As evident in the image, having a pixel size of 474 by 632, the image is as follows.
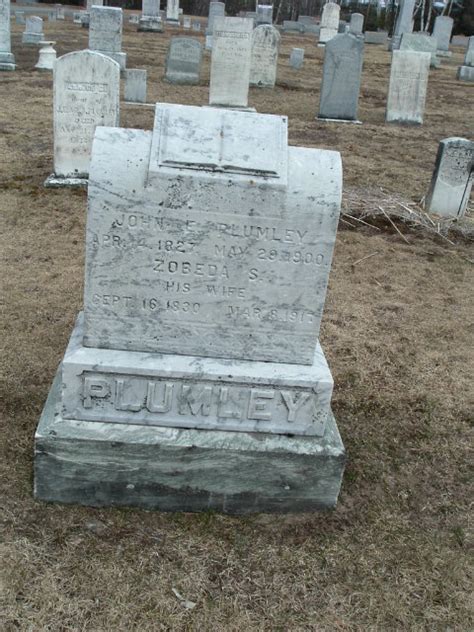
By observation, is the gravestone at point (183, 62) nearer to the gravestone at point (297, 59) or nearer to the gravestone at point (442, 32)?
the gravestone at point (297, 59)

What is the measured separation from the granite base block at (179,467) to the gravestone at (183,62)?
46.9 feet

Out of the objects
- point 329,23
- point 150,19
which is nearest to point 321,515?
point 150,19

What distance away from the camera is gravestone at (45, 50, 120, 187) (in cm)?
754

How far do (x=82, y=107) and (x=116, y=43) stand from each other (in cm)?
979

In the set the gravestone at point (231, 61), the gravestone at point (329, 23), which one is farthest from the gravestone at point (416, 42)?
the gravestone at point (329, 23)

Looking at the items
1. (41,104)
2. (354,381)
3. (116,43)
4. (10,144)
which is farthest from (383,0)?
(354,381)

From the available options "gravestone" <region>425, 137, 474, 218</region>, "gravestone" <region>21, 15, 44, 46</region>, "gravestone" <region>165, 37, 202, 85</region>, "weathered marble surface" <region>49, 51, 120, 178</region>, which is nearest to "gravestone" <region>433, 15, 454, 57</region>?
"gravestone" <region>165, 37, 202, 85</region>

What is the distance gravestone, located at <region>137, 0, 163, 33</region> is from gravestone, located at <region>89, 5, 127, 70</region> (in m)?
11.4

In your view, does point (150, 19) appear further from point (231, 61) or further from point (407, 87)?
point (407, 87)

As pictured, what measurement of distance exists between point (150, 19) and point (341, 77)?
1645 cm

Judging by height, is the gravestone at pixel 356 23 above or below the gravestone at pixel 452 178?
above

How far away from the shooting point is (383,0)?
4678 centimetres

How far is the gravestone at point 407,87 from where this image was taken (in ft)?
42.3

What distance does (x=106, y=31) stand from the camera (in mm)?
16281
